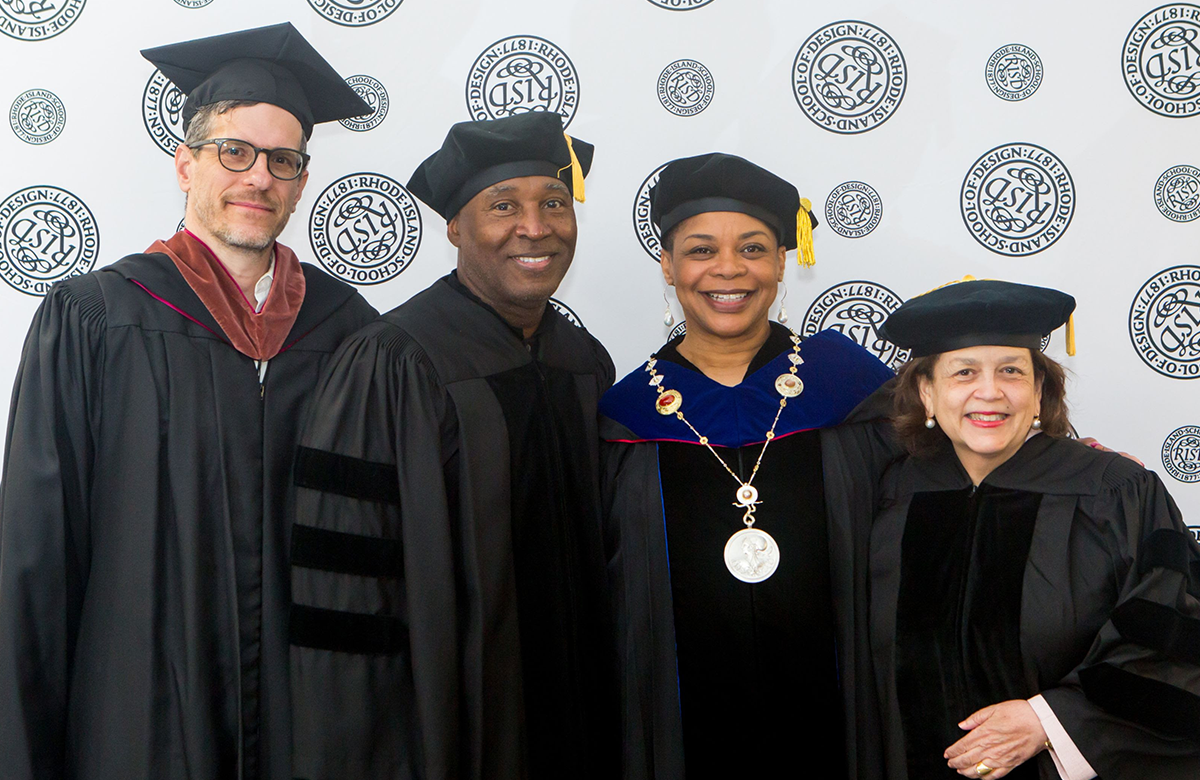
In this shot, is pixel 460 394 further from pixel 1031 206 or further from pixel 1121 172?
pixel 1121 172

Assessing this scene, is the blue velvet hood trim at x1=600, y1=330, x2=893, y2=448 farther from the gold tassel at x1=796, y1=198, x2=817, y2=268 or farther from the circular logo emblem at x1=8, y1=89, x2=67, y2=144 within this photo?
the circular logo emblem at x1=8, y1=89, x2=67, y2=144

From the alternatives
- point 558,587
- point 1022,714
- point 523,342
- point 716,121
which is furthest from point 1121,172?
point 558,587

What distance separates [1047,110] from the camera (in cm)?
318

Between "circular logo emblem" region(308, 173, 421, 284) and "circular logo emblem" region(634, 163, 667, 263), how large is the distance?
85 cm

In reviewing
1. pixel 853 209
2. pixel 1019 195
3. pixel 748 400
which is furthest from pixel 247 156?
pixel 1019 195

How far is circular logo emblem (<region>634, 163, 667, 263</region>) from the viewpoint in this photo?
3.17 meters

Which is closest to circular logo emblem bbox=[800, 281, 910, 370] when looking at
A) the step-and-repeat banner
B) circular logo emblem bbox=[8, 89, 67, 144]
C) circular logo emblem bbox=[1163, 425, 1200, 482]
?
the step-and-repeat banner

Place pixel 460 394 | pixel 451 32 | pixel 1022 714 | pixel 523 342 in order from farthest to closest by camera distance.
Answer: pixel 451 32
pixel 523 342
pixel 460 394
pixel 1022 714

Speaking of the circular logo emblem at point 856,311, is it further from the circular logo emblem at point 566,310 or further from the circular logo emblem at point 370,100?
the circular logo emblem at point 370,100

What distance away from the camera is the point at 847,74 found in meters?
3.18

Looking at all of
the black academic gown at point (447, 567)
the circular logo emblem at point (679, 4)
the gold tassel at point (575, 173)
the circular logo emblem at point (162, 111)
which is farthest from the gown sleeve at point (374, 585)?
the circular logo emblem at point (679, 4)

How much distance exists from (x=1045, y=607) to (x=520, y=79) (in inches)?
97.3

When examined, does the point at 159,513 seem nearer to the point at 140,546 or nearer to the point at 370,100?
the point at 140,546

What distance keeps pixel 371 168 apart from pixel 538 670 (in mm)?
1989
